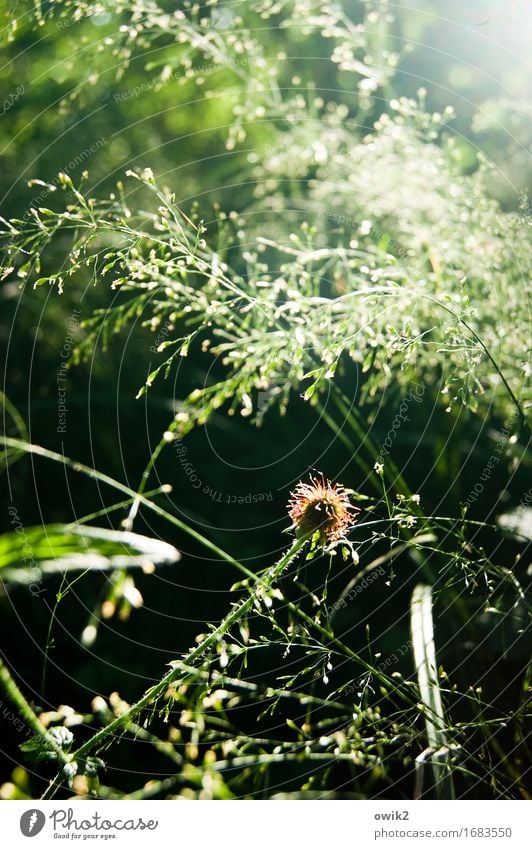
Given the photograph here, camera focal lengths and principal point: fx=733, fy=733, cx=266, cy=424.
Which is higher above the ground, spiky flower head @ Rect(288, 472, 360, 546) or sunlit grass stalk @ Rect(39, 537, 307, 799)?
spiky flower head @ Rect(288, 472, 360, 546)

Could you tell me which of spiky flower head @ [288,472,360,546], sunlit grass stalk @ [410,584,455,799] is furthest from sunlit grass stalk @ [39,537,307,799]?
sunlit grass stalk @ [410,584,455,799]

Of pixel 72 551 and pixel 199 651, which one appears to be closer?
pixel 199 651

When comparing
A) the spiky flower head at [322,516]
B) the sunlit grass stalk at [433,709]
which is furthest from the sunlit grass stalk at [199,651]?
the sunlit grass stalk at [433,709]

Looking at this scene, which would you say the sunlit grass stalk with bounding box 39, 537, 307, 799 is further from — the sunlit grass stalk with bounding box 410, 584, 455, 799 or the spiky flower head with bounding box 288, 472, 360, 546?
the sunlit grass stalk with bounding box 410, 584, 455, 799

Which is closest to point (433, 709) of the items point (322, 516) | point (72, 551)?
point (322, 516)

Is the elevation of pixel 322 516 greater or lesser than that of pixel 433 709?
greater

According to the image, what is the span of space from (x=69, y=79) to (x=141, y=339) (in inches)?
14.7

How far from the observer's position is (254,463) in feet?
2.48

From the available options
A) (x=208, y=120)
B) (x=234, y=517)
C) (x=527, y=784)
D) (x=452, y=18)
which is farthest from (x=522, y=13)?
(x=527, y=784)

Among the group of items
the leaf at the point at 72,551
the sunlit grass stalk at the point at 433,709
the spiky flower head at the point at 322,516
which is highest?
the spiky flower head at the point at 322,516

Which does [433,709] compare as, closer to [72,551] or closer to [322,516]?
[322,516]

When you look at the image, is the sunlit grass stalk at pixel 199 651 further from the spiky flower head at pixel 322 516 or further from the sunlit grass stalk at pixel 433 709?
the sunlit grass stalk at pixel 433 709

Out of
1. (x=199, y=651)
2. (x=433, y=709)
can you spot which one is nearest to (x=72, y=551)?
(x=199, y=651)

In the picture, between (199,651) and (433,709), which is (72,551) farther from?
(433,709)
